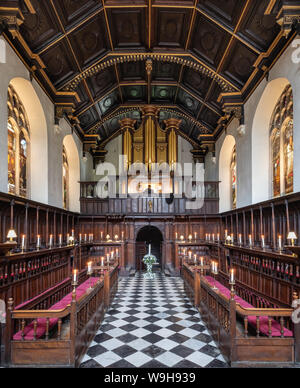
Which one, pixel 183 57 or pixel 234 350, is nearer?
pixel 234 350

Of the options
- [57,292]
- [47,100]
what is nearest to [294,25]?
[47,100]

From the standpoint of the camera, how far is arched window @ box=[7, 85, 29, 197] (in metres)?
8.12

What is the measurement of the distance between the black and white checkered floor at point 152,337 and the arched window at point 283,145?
4489 mm

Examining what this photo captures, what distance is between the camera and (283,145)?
848 cm

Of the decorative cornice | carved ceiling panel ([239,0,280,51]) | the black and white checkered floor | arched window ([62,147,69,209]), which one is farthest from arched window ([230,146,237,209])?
arched window ([62,147,69,209])

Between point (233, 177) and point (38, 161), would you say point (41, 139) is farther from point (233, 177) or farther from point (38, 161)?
point (233, 177)

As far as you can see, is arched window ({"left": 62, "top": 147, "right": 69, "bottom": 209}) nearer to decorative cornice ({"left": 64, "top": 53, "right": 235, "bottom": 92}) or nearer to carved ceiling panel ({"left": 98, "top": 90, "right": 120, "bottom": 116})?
carved ceiling panel ({"left": 98, "top": 90, "right": 120, "bottom": 116})

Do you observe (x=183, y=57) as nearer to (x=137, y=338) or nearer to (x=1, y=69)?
(x=1, y=69)

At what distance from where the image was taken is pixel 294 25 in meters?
5.70

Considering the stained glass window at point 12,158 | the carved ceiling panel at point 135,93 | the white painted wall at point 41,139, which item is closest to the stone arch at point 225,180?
the carved ceiling panel at point 135,93

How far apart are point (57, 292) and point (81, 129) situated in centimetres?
888

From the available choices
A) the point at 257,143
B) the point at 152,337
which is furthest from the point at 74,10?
the point at 152,337

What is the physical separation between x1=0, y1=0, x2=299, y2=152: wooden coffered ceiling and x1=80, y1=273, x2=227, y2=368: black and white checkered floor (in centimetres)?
631

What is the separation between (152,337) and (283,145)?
21.9 feet
